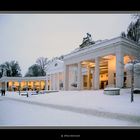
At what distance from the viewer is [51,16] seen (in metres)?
3.18

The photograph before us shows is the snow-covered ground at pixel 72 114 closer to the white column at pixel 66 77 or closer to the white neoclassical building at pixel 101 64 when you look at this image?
the white neoclassical building at pixel 101 64

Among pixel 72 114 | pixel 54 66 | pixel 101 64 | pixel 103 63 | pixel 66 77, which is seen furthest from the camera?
pixel 54 66

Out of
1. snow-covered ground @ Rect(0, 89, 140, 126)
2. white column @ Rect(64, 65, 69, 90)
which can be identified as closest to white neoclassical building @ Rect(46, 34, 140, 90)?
white column @ Rect(64, 65, 69, 90)

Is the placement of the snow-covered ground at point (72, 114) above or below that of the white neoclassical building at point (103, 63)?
below

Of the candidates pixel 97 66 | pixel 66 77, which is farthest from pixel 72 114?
pixel 66 77

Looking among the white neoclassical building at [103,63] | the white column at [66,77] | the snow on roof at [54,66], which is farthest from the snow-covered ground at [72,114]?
the white column at [66,77]

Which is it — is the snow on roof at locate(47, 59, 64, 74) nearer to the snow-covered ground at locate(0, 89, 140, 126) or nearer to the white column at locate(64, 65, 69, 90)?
the white column at locate(64, 65, 69, 90)

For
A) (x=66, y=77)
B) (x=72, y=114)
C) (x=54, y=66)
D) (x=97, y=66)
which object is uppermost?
(x=54, y=66)

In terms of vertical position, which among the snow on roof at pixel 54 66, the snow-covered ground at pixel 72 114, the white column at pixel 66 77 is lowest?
the snow-covered ground at pixel 72 114

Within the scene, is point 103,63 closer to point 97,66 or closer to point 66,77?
point 97,66

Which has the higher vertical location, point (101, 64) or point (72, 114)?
point (101, 64)
